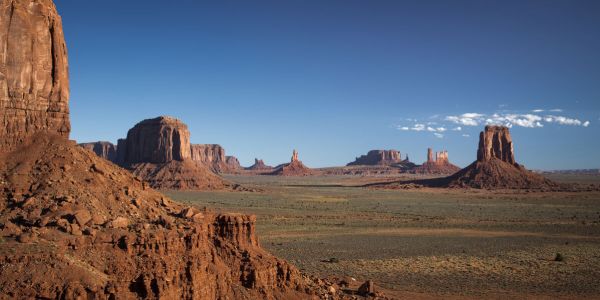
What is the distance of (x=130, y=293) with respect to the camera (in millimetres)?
12242

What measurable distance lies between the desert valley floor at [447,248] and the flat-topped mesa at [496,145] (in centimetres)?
6374

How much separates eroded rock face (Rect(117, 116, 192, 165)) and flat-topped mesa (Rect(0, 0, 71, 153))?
91.2 meters

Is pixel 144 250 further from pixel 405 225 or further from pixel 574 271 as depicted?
pixel 405 225

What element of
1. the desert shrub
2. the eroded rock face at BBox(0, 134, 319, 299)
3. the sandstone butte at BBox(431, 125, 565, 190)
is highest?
the sandstone butte at BBox(431, 125, 565, 190)

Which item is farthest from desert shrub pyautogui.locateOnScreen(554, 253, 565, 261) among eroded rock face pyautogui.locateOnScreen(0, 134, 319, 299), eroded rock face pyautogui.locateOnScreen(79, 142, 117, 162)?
eroded rock face pyautogui.locateOnScreen(79, 142, 117, 162)

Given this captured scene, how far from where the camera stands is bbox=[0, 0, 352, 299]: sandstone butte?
38.6 feet

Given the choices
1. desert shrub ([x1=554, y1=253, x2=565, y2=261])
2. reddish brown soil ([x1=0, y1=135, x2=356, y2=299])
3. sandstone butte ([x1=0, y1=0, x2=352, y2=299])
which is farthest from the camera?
desert shrub ([x1=554, y1=253, x2=565, y2=261])

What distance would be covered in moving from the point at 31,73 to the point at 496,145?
438 feet

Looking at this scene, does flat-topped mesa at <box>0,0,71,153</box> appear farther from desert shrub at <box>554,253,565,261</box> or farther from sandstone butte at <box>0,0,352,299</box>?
desert shrub at <box>554,253,565,261</box>

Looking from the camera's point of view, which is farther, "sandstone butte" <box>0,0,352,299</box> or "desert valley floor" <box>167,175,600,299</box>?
"desert valley floor" <box>167,175,600,299</box>

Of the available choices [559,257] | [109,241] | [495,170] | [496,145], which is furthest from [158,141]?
[109,241]

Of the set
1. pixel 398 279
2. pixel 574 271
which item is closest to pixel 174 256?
pixel 398 279

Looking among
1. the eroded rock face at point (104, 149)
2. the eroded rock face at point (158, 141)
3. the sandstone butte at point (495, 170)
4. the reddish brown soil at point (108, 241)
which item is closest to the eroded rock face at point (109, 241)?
the reddish brown soil at point (108, 241)

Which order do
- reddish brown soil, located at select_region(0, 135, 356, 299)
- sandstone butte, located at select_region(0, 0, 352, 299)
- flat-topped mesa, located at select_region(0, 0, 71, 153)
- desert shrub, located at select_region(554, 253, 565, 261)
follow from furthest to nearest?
desert shrub, located at select_region(554, 253, 565, 261) < flat-topped mesa, located at select_region(0, 0, 71, 153) < sandstone butte, located at select_region(0, 0, 352, 299) < reddish brown soil, located at select_region(0, 135, 356, 299)
